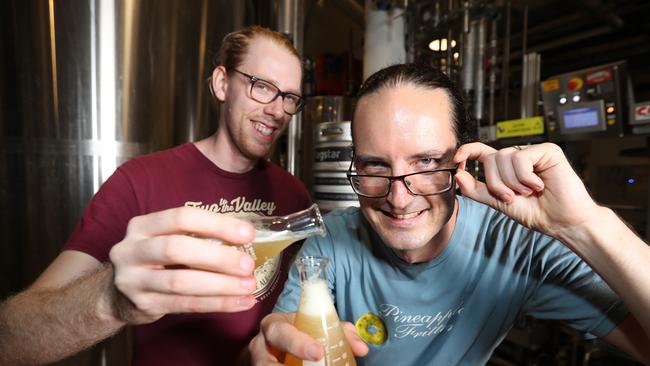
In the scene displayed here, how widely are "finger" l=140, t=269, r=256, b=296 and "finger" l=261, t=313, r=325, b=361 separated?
0.20 metres

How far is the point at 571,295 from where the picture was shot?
108 cm

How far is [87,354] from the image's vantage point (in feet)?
5.83

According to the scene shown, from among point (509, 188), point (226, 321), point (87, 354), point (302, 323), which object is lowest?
point (87, 354)

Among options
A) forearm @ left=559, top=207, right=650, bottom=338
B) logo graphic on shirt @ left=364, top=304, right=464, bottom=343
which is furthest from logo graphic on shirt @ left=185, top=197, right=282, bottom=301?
forearm @ left=559, top=207, right=650, bottom=338

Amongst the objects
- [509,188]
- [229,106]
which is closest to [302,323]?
[509,188]

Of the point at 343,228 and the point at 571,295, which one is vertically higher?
the point at 343,228

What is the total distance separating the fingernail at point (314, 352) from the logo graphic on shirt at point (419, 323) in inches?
21.3

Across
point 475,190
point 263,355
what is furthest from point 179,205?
point 475,190

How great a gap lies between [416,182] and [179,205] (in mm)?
876

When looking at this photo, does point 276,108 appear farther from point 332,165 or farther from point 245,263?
point 245,263

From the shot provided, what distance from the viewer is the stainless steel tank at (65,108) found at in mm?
1705

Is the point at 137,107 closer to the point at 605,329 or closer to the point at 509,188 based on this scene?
the point at 509,188

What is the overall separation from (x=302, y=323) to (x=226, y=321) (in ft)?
2.42

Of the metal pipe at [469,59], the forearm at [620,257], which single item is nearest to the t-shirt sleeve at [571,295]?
the forearm at [620,257]
